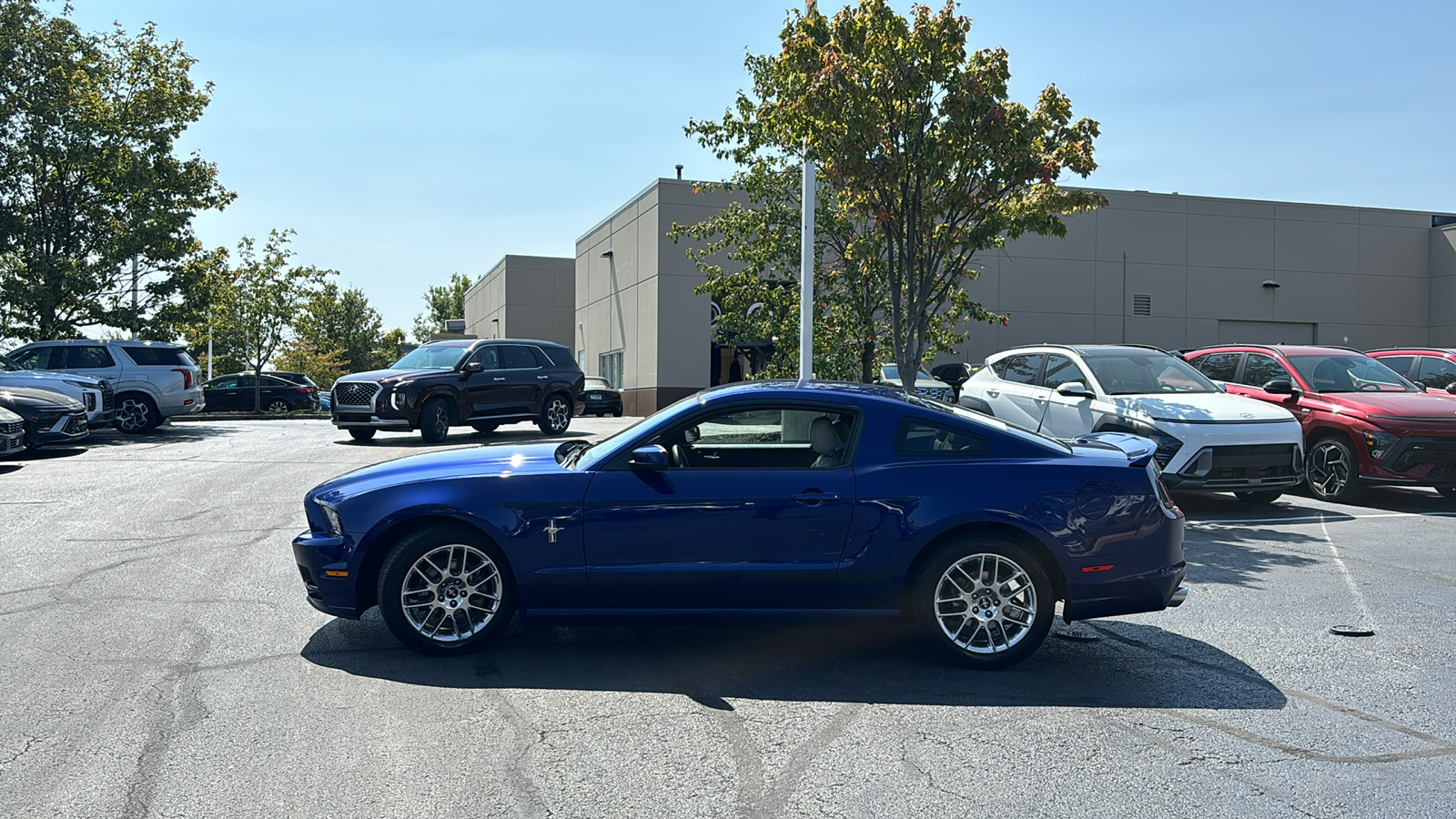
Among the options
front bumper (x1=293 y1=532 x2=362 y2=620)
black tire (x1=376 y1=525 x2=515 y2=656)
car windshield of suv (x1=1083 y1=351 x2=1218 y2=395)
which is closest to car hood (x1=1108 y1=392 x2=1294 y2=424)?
car windshield of suv (x1=1083 y1=351 x2=1218 y2=395)

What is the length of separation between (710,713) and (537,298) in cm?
5052

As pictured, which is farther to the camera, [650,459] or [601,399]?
[601,399]

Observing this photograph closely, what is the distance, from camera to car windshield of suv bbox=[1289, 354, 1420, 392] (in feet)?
41.5

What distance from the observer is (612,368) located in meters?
39.1

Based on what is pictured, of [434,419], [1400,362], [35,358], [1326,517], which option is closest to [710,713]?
[1326,517]

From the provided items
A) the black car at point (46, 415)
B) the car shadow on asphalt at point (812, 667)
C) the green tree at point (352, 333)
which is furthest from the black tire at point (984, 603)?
the green tree at point (352, 333)

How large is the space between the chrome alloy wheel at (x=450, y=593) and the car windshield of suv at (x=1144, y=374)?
7.81 metres

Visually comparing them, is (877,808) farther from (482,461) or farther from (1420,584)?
(1420,584)

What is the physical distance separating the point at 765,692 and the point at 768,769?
3.17 ft

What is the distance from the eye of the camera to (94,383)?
19.3 metres

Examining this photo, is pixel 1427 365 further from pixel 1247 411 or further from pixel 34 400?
pixel 34 400

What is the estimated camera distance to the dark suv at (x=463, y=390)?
18094mm

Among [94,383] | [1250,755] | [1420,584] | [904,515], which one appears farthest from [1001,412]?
[94,383]

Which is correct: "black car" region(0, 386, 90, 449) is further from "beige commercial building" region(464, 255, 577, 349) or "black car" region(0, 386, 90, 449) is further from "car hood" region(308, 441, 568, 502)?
"beige commercial building" region(464, 255, 577, 349)
